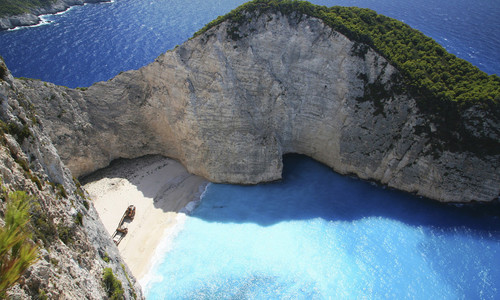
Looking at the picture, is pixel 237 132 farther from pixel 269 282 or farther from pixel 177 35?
pixel 177 35

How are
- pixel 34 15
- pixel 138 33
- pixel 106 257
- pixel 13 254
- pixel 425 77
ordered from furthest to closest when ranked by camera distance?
pixel 34 15, pixel 138 33, pixel 425 77, pixel 106 257, pixel 13 254

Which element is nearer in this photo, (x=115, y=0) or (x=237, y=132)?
(x=237, y=132)

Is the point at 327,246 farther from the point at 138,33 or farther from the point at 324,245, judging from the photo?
the point at 138,33

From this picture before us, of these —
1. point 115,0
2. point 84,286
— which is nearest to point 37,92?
point 84,286

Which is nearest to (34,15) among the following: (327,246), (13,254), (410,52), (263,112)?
(263,112)

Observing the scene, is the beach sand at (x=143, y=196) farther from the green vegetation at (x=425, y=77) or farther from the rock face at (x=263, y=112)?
the green vegetation at (x=425, y=77)

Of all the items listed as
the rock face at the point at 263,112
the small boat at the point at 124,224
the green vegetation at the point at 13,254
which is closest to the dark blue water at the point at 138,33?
the rock face at the point at 263,112
